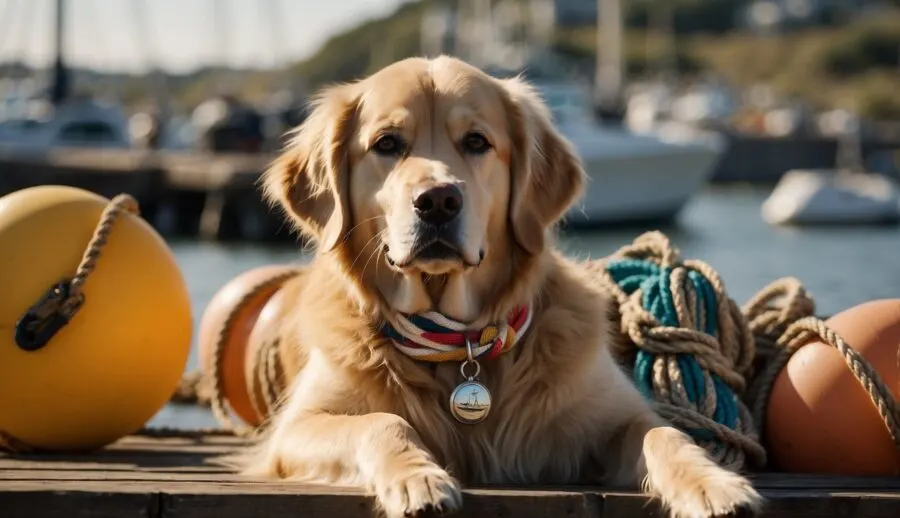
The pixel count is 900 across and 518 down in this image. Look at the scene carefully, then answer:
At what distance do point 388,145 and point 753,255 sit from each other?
23.4m

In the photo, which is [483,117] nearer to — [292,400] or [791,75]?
[292,400]

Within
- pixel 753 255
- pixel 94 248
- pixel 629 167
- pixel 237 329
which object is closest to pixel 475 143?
pixel 94 248

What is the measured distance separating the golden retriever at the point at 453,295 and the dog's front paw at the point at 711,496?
0.33 m

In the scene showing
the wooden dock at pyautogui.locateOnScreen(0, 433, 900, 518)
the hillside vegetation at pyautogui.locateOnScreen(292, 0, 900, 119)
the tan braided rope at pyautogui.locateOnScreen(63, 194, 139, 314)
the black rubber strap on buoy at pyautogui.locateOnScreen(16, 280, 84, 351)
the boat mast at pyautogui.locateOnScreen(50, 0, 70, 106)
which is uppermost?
the tan braided rope at pyautogui.locateOnScreen(63, 194, 139, 314)

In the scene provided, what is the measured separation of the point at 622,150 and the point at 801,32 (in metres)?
101

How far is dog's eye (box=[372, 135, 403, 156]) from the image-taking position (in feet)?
16.1

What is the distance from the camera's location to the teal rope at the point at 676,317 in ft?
18.2

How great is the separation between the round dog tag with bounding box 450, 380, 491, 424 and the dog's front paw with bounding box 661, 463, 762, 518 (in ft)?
2.72

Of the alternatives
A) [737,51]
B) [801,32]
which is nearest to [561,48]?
[737,51]

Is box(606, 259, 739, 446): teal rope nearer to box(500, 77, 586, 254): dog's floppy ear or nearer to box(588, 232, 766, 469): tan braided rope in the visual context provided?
box(588, 232, 766, 469): tan braided rope

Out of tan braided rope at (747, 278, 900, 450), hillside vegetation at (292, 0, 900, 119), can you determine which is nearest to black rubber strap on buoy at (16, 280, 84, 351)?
tan braided rope at (747, 278, 900, 450)

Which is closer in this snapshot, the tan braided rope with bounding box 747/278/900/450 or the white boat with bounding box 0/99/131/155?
the tan braided rope with bounding box 747/278/900/450

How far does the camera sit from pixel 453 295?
5004 mm

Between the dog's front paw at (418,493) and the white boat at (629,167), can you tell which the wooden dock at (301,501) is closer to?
the dog's front paw at (418,493)
